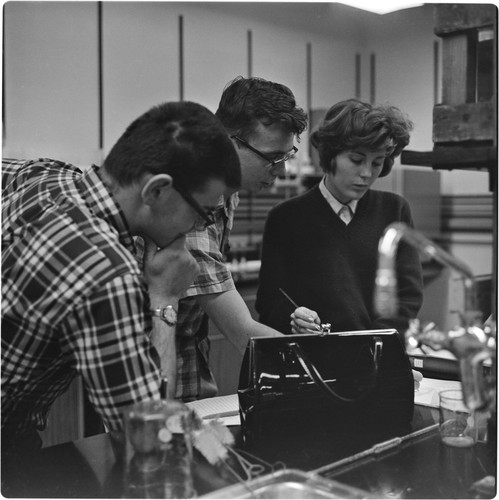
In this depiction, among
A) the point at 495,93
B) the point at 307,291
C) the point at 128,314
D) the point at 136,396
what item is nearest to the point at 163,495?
the point at 136,396

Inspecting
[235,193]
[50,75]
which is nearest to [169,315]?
[235,193]

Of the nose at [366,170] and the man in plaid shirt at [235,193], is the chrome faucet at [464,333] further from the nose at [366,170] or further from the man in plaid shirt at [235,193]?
the man in plaid shirt at [235,193]

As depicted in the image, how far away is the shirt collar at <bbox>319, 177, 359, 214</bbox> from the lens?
148 cm

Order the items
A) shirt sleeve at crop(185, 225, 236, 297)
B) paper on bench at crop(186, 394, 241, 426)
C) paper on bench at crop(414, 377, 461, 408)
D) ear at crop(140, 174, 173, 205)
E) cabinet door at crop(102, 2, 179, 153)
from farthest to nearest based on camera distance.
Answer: cabinet door at crop(102, 2, 179, 153)
shirt sleeve at crop(185, 225, 236, 297)
paper on bench at crop(414, 377, 461, 408)
paper on bench at crop(186, 394, 241, 426)
ear at crop(140, 174, 173, 205)

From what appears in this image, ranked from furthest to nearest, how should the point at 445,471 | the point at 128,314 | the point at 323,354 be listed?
the point at 323,354 → the point at 445,471 → the point at 128,314

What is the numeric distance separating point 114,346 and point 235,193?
734mm

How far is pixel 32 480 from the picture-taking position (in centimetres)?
103

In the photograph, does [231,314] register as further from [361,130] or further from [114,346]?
[114,346]

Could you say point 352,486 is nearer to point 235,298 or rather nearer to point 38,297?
point 38,297

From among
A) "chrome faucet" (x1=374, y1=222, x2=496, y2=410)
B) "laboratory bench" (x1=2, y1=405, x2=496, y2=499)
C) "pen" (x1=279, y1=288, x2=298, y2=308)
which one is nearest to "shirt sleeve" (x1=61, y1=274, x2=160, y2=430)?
"laboratory bench" (x1=2, y1=405, x2=496, y2=499)

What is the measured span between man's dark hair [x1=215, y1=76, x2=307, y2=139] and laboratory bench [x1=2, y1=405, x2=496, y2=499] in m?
0.77

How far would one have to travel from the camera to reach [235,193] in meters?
1.60

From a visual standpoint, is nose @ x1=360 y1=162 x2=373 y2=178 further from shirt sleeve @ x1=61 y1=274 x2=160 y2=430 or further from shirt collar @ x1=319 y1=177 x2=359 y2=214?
shirt sleeve @ x1=61 y1=274 x2=160 y2=430

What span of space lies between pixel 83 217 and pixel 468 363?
662 mm
